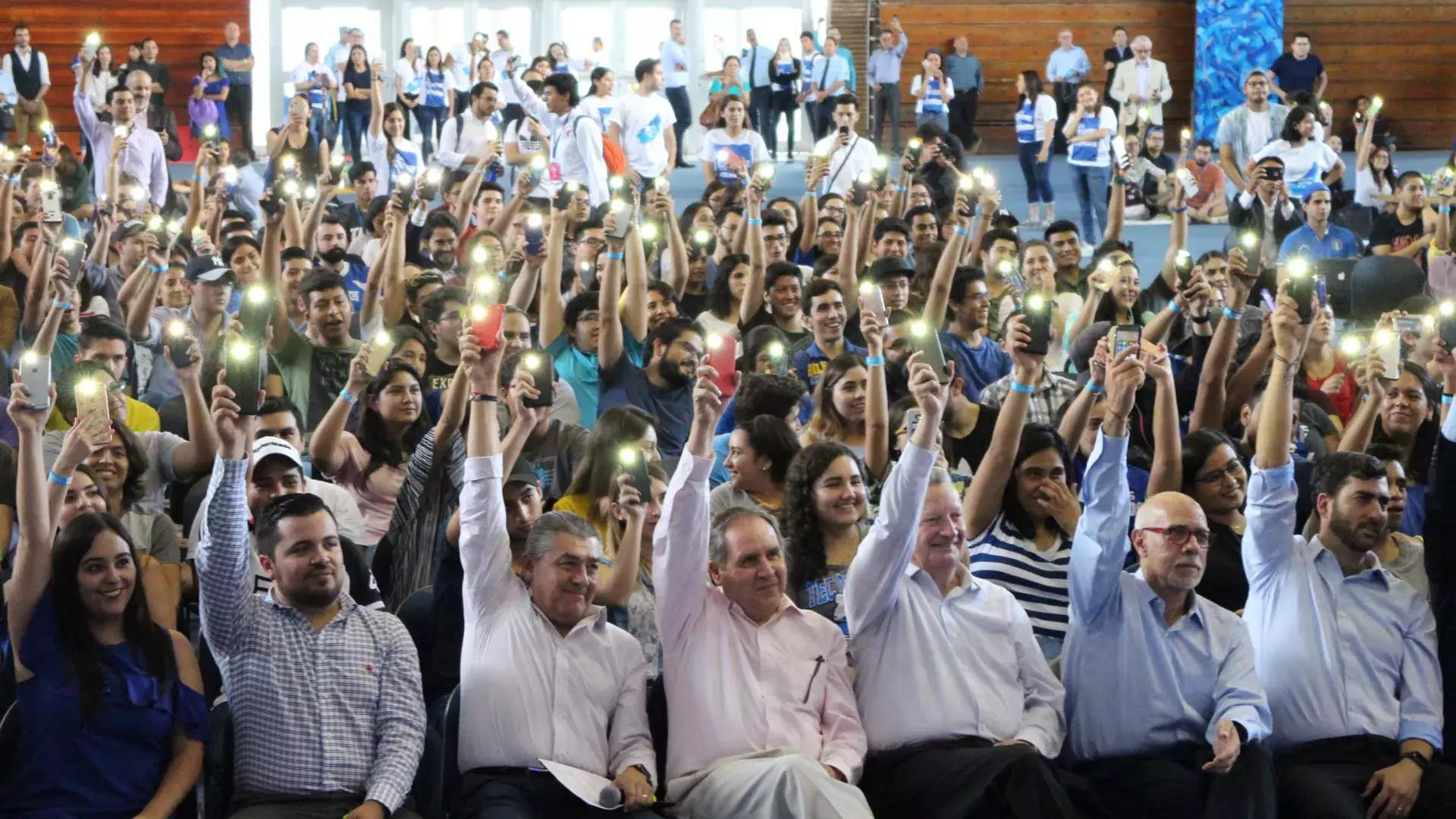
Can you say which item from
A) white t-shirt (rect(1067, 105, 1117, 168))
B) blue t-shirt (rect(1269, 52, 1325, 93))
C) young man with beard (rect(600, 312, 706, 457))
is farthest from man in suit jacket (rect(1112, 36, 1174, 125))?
young man with beard (rect(600, 312, 706, 457))

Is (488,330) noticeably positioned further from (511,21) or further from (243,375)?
(511,21)

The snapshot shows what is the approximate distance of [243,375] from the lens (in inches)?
146

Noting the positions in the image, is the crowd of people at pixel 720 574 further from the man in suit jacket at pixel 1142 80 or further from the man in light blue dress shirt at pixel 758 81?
the man in light blue dress shirt at pixel 758 81

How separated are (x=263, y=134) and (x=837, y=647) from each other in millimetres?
15100

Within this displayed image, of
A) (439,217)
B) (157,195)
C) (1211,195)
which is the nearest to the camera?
(439,217)

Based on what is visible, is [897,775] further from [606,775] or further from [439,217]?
[439,217]

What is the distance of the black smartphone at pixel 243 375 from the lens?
12.0ft

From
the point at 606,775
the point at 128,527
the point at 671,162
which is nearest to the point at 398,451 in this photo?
the point at 128,527

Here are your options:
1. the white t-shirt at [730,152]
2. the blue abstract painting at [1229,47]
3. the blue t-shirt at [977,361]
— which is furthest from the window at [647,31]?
the blue t-shirt at [977,361]

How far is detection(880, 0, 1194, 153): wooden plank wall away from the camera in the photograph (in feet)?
56.9

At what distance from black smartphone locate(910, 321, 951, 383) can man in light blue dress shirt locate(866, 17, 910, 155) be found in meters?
10.0

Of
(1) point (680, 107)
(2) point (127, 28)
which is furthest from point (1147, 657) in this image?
(2) point (127, 28)

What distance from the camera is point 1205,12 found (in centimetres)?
1669

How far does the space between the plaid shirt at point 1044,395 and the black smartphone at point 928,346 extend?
0.86ft
